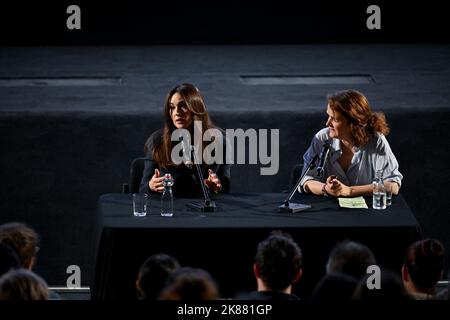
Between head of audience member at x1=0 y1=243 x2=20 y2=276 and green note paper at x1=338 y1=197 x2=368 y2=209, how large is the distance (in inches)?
68.4

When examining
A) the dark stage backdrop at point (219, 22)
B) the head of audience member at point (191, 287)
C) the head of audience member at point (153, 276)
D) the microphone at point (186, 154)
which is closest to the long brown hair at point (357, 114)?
the microphone at point (186, 154)

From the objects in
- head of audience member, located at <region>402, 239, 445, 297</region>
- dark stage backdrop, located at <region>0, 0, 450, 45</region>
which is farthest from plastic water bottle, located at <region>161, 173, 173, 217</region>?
dark stage backdrop, located at <region>0, 0, 450, 45</region>

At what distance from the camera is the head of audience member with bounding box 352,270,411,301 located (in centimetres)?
328

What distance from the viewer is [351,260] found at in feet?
13.0

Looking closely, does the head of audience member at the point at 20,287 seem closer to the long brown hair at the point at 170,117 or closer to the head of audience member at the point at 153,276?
the head of audience member at the point at 153,276

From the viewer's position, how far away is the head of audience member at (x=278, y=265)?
3846 mm

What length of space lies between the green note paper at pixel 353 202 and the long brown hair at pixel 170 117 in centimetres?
78

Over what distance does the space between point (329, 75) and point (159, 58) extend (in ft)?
5.13

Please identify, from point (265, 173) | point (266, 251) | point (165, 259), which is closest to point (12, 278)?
point (165, 259)

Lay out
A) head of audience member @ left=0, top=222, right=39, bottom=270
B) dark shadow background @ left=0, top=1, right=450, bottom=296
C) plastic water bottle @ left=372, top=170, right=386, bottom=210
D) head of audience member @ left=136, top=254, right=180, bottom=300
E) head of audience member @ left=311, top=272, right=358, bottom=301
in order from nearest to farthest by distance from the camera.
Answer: head of audience member @ left=311, top=272, right=358, bottom=301
head of audience member @ left=136, top=254, right=180, bottom=300
head of audience member @ left=0, top=222, right=39, bottom=270
plastic water bottle @ left=372, top=170, right=386, bottom=210
dark shadow background @ left=0, top=1, right=450, bottom=296

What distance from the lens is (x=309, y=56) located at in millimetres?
8641

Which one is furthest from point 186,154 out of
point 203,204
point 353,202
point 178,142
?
point 353,202

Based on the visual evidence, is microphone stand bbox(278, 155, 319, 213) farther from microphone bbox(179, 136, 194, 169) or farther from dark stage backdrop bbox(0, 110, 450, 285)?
dark stage backdrop bbox(0, 110, 450, 285)
